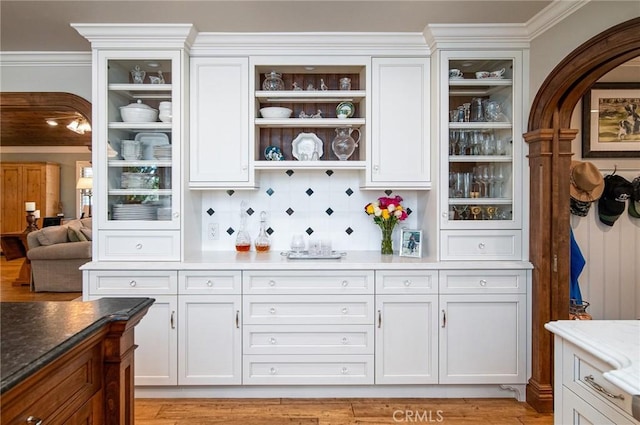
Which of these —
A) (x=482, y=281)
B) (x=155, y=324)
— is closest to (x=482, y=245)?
(x=482, y=281)

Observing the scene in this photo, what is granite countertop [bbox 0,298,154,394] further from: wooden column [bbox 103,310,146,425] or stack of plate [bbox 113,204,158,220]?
stack of plate [bbox 113,204,158,220]

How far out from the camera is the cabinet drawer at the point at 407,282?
2.92 m

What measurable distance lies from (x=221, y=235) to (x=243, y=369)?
1081 millimetres

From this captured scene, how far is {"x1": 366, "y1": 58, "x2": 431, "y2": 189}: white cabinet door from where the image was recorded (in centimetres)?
311

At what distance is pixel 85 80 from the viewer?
11.2ft

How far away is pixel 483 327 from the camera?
295 cm

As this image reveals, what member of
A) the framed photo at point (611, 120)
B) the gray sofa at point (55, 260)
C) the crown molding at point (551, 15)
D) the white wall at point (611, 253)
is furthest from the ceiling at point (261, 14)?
the gray sofa at point (55, 260)

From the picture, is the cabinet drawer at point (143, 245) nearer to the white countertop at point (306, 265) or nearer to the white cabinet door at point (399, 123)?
the white countertop at point (306, 265)

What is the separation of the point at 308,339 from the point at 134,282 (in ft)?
3.94

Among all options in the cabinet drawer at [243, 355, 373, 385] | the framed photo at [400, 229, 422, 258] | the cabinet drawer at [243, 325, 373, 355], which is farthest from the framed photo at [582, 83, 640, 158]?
the cabinet drawer at [243, 355, 373, 385]

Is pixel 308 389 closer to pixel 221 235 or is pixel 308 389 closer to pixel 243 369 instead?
pixel 243 369

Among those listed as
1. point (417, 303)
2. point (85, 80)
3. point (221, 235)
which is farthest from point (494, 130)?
point (85, 80)

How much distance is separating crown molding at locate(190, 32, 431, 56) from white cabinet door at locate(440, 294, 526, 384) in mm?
1744

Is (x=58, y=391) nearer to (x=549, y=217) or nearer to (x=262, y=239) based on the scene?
(x=262, y=239)
